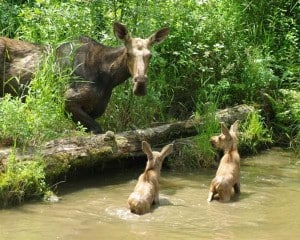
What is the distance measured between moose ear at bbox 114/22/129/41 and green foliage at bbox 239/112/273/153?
8.69 feet

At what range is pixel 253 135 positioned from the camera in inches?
434

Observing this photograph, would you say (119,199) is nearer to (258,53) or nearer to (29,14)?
(29,14)

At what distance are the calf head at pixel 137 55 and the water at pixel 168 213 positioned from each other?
1.36 m

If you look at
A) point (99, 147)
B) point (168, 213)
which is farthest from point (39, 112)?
point (168, 213)

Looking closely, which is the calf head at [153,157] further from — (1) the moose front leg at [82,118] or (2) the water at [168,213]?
(1) the moose front leg at [82,118]

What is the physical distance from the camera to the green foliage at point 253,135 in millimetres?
10883

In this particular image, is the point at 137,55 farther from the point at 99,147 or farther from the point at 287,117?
the point at 287,117

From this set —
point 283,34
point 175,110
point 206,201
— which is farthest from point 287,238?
point 283,34

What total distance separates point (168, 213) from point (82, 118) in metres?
2.57

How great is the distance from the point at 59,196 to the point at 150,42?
2756 millimetres

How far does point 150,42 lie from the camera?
380 inches

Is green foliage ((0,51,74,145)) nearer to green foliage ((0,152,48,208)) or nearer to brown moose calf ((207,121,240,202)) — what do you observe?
green foliage ((0,152,48,208))

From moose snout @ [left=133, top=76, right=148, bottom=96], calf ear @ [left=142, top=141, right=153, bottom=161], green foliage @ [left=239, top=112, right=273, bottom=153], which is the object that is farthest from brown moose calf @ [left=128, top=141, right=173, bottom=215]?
green foliage @ [left=239, top=112, right=273, bottom=153]

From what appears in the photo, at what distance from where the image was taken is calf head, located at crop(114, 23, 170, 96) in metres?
9.08
